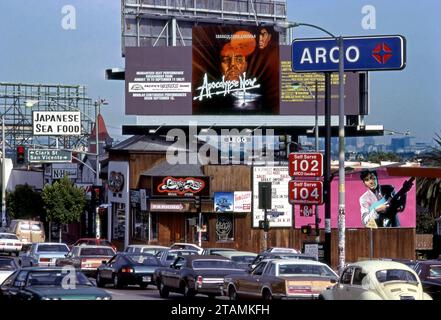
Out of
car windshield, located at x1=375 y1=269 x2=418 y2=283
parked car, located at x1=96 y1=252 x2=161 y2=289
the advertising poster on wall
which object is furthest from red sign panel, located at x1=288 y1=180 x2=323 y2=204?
the advertising poster on wall

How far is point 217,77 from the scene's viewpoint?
6981 cm

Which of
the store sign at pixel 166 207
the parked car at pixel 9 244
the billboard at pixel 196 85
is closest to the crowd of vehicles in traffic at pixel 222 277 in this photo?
the parked car at pixel 9 244

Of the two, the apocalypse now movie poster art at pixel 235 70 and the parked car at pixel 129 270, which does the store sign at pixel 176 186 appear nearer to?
the apocalypse now movie poster art at pixel 235 70

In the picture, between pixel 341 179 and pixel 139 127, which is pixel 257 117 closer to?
pixel 139 127

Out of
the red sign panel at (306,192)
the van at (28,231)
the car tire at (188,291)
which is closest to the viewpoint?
the car tire at (188,291)

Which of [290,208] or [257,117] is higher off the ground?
[257,117]

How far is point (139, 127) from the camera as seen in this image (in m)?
70.8

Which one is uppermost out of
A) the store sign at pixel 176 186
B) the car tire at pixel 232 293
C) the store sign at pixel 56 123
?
the store sign at pixel 56 123

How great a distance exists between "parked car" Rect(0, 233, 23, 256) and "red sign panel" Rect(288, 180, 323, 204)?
24639mm

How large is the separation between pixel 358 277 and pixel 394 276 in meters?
0.87

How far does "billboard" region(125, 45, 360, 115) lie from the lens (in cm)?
7006

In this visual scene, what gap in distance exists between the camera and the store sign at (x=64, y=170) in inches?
3441
